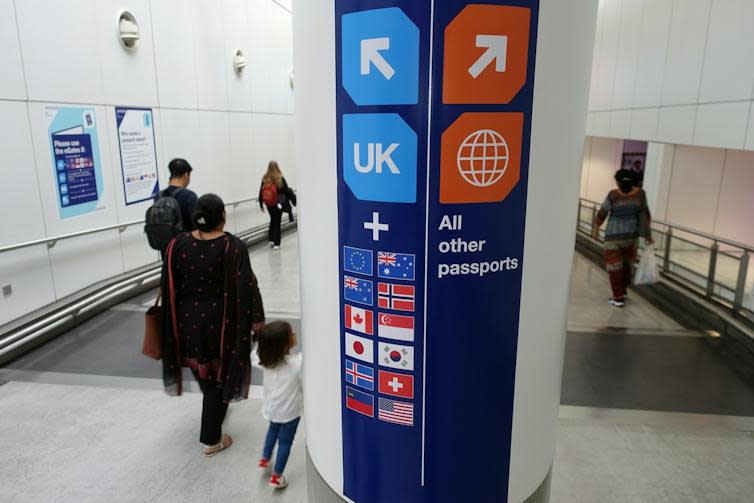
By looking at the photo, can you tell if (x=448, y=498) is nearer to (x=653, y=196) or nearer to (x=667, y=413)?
(x=667, y=413)

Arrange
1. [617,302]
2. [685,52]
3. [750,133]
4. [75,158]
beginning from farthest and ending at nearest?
[685,52] < [617,302] < [750,133] < [75,158]

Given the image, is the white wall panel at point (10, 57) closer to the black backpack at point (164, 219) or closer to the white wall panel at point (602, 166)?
the black backpack at point (164, 219)

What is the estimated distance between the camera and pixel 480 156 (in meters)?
1.56

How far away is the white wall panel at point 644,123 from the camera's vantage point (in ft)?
31.2

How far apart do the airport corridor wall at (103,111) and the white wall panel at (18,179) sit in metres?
0.01

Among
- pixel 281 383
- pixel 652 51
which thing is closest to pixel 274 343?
pixel 281 383

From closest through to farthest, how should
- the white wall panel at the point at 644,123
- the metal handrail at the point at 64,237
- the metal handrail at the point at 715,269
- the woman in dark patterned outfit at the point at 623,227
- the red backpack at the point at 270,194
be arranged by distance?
1. the metal handrail at the point at 64,237
2. the metal handrail at the point at 715,269
3. the woman in dark patterned outfit at the point at 623,227
4. the white wall panel at the point at 644,123
5. the red backpack at the point at 270,194

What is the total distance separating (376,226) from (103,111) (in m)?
6.37

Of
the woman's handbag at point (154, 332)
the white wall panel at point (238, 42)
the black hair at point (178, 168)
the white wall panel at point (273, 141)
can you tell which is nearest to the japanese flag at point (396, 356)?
the woman's handbag at point (154, 332)

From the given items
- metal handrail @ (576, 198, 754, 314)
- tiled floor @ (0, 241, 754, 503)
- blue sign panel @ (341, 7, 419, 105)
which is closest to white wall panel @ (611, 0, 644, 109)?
metal handrail @ (576, 198, 754, 314)

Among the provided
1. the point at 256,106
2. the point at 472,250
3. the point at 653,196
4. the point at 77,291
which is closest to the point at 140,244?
the point at 77,291

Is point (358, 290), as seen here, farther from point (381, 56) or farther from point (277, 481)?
point (277, 481)

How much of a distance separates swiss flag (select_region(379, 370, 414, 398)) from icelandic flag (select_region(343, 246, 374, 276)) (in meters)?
0.37

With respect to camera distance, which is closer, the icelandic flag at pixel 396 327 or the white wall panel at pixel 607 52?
the icelandic flag at pixel 396 327
